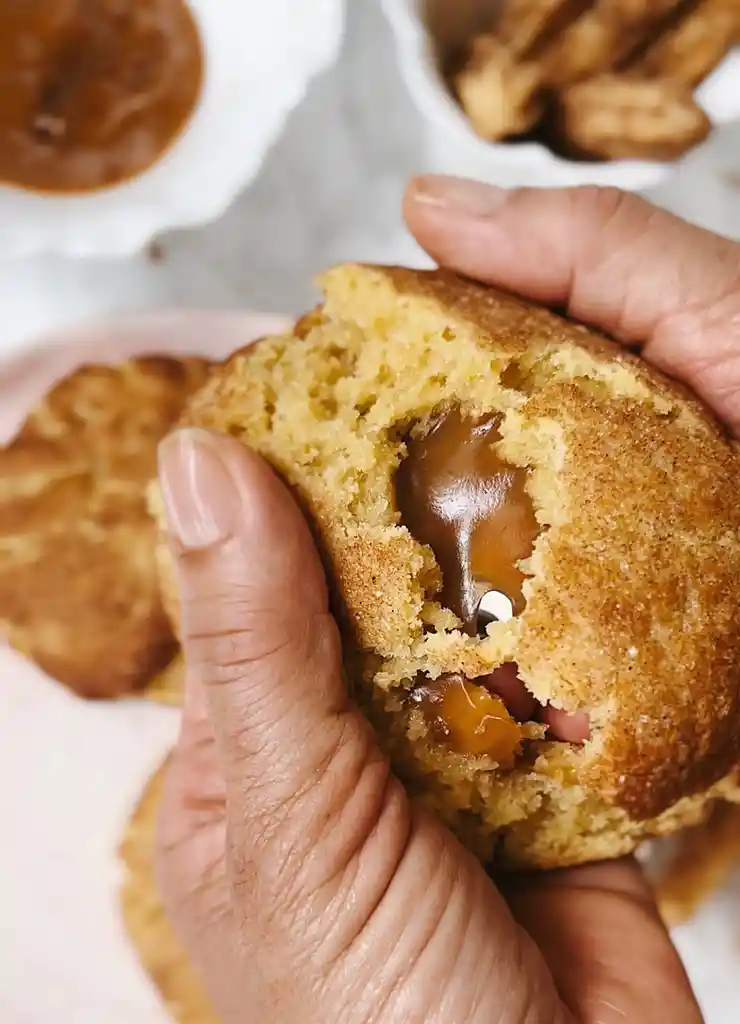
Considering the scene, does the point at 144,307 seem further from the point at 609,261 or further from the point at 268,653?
the point at 268,653

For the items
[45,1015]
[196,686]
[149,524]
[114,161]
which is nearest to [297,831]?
[196,686]

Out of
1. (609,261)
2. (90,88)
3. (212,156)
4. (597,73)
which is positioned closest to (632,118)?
(597,73)

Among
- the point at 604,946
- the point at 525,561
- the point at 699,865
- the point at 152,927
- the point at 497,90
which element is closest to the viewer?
the point at 525,561

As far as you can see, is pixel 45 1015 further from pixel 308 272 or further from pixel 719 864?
pixel 308 272

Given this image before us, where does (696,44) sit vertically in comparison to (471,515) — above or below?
above

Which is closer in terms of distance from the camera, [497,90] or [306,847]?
[306,847]

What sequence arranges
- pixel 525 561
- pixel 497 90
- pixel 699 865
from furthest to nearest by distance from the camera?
pixel 699 865 < pixel 497 90 < pixel 525 561
